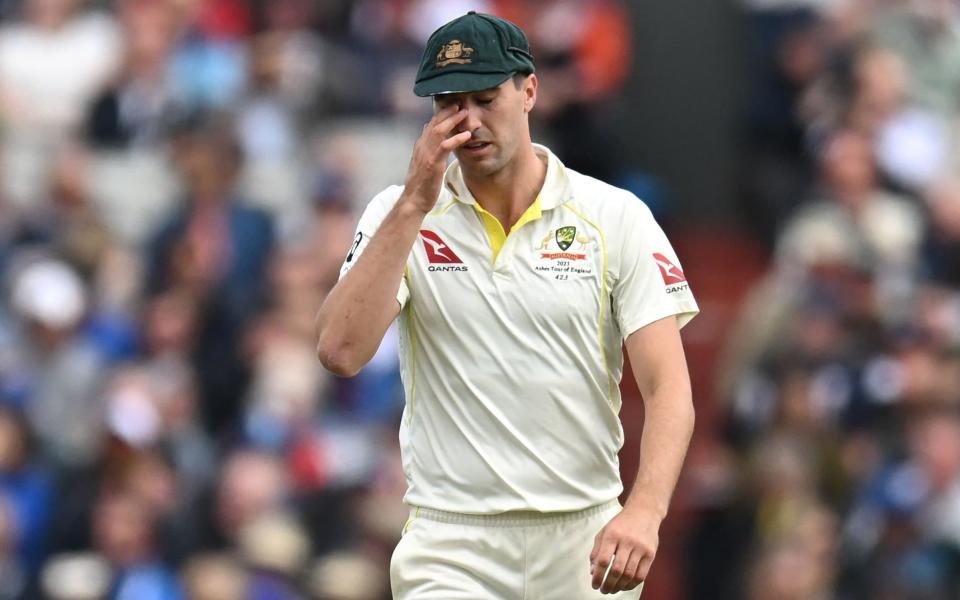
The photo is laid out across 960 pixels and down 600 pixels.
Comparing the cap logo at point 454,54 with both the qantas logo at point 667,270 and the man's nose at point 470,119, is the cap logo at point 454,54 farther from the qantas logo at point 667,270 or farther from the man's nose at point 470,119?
the qantas logo at point 667,270

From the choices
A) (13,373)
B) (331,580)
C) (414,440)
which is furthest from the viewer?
(13,373)

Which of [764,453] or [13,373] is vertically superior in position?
[13,373]

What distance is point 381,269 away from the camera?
5.54 meters

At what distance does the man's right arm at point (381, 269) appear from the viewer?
18.1ft

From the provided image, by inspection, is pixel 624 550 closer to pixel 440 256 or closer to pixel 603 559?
pixel 603 559

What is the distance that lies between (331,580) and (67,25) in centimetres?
455

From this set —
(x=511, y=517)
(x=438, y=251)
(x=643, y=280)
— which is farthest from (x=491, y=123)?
(x=511, y=517)

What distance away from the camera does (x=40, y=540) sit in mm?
10320

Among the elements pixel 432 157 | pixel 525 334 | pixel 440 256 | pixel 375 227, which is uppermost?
pixel 432 157

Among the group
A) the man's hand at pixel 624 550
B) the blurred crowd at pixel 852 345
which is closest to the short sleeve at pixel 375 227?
the man's hand at pixel 624 550

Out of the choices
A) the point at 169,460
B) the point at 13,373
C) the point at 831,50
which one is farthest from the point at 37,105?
the point at 831,50

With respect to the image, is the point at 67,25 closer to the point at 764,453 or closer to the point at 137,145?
the point at 137,145

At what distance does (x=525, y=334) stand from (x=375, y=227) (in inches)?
21.3

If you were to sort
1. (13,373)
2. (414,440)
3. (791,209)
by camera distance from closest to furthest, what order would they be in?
(414,440) → (13,373) → (791,209)
